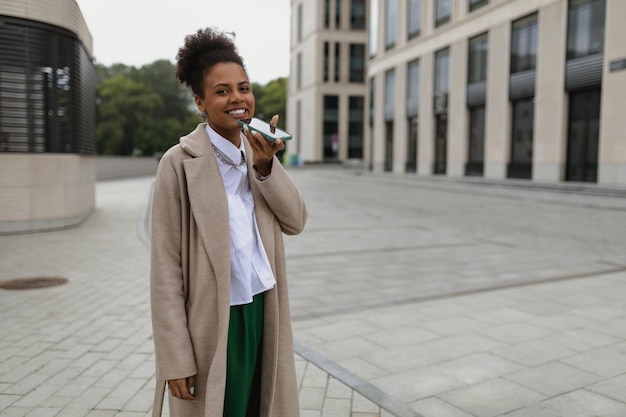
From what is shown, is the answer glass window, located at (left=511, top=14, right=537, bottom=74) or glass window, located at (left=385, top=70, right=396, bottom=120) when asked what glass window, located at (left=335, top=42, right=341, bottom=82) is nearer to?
glass window, located at (left=385, top=70, right=396, bottom=120)

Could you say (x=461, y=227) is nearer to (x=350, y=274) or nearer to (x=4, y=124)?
(x=350, y=274)

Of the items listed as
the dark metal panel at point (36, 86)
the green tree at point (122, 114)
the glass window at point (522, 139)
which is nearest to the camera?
the dark metal panel at point (36, 86)

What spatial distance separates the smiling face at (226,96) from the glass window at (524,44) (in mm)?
27632

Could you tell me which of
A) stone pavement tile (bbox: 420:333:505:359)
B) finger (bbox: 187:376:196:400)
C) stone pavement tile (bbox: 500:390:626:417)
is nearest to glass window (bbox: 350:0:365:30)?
stone pavement tile (bbox: 420:333:505:359)

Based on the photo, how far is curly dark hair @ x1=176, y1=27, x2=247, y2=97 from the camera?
2.05 m

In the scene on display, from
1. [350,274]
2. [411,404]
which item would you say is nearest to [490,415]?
[411,404]

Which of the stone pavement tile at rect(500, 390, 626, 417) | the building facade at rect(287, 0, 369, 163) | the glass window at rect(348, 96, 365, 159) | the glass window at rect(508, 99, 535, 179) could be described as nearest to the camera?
the stone pavement tile at rect(500, 390, 626, 417)

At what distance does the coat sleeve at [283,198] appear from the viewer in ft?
6.81

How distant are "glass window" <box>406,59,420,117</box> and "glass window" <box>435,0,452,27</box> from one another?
136 inches

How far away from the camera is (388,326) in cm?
521

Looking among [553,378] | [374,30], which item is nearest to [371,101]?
[374,30]

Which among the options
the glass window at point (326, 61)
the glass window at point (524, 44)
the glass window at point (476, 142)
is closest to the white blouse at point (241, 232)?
the glass window at point (524, 44)

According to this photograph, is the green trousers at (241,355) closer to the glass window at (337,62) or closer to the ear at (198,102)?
the ear at (198,102)

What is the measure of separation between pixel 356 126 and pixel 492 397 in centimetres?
6025
